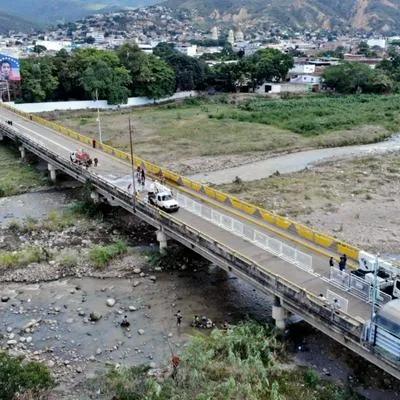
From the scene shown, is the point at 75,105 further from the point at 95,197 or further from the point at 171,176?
the point at 171,176

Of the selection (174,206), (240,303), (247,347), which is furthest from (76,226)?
(247,347)

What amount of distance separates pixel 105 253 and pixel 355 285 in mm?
16089

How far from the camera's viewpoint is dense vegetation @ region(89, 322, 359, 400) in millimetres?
20578

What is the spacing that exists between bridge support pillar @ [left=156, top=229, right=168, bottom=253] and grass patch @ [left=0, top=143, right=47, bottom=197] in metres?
20.1

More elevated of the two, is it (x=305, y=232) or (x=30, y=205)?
(x=305, y=232)

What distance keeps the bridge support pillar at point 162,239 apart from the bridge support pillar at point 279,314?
10.6m

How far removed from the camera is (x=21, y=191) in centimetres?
4825

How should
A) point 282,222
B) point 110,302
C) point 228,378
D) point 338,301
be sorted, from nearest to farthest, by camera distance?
point 228,378 < point 338,301 < point 110,302 < point 282,222

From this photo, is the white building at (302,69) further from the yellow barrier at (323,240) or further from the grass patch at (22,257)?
the grass patch at (22,257)

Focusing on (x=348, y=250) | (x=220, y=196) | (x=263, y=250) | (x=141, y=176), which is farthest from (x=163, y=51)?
(x=348, y=250)

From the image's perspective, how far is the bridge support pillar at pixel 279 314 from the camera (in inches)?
964

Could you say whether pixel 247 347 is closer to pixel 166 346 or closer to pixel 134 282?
pixel 166 346

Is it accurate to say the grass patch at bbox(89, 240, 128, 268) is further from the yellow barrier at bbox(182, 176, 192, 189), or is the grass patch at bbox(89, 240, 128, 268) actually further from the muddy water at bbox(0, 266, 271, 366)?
the yellow barrier at bbox(182, 176, 192, 189)

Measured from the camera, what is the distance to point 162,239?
33406 millimetres
